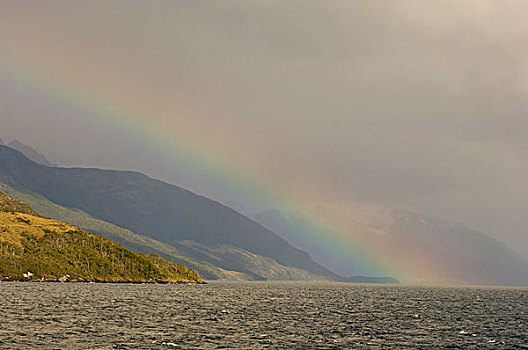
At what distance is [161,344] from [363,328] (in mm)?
37461

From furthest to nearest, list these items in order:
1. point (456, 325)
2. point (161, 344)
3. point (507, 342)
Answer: point (456, 325) < point (507, 342) < point (161, 344)

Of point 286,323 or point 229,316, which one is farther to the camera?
point 229,316

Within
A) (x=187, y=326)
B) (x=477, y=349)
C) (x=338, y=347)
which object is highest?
(x=477, y=349)

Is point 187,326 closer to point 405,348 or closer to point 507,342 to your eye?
point 405,348

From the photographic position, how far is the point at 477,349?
61562 mm

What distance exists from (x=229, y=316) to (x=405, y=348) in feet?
158

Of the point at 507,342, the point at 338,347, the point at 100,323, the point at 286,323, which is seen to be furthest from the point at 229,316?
the point at 507,342

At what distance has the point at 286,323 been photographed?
8931 centimetres

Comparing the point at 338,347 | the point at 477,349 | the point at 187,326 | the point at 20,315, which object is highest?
the point at 477,349

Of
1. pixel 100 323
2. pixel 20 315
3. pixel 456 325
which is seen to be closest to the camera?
pixel 100 323

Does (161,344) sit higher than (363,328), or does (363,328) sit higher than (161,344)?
(363,328)

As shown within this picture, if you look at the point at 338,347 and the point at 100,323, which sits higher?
the point at 338,347

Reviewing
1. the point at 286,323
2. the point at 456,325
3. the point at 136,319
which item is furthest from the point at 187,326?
the point at 456,325

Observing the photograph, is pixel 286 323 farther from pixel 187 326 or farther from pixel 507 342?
pixel 507 342
